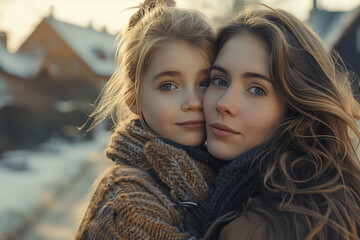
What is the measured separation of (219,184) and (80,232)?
2.55 ft

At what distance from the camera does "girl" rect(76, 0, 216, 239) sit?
1.90 meters

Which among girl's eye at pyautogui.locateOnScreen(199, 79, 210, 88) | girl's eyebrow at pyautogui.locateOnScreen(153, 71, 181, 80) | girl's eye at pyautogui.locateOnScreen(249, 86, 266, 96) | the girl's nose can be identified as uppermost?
girl's eyebrow at pyautogui.locateOnScreen(153, 71, 181, 80)

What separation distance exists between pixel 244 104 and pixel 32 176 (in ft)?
36.7

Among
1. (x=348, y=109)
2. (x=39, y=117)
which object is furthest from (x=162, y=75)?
(x=39, y=117)

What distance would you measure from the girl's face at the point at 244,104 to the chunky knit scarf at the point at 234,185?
10cm

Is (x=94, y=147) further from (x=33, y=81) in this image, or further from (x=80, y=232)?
(x=80, y=232)

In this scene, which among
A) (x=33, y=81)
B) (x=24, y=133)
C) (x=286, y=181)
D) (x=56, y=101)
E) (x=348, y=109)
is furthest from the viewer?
(x=56, y=101)

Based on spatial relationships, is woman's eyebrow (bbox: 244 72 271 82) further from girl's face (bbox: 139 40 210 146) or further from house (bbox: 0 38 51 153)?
house (bbox: 0 38 51 153)

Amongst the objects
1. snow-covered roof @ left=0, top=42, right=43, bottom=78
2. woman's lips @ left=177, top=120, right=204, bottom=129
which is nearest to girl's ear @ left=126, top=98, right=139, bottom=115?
woman's lips @ left=177, top=120, right=204, bottom=129

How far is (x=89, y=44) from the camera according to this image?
3450cm

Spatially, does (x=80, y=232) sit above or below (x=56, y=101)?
above

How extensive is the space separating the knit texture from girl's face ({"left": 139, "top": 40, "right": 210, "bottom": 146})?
13 centimetres

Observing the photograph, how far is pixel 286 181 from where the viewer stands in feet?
6.01

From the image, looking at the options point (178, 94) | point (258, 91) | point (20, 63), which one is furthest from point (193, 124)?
point (20, 63)
